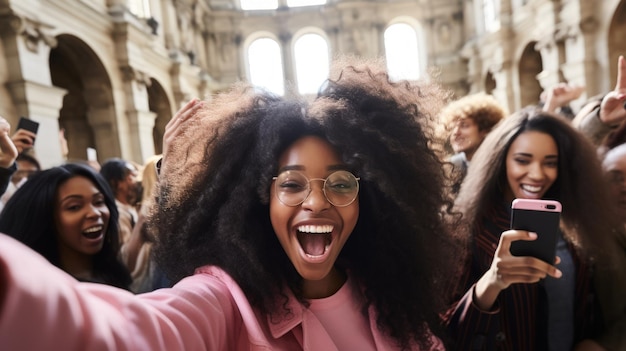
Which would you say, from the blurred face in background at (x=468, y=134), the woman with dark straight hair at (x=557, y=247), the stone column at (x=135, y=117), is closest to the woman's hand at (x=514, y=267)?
the woman with dark straight hair at (x=557, y=247)

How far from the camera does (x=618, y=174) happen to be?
2078 millimetres

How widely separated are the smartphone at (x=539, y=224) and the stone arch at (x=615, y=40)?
971cm

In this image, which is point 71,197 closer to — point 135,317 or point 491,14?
point 135,317

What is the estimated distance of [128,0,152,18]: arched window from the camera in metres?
12.2

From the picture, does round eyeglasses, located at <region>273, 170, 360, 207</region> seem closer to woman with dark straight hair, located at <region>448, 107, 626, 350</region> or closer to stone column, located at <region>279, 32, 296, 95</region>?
woman with dark straight hair, located at <region>448, 107, 626, 350</region>

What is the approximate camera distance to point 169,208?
4.81ft

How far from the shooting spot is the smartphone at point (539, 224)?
1.45 metres

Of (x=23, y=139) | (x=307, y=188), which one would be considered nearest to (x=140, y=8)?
(x=23, y=139)

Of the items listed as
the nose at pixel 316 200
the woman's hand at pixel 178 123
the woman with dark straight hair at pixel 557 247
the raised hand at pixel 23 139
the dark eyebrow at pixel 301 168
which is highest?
the raised hand at pixel 23 139

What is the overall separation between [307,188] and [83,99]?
455 inches

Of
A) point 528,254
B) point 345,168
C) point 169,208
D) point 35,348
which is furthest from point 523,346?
point 35,348

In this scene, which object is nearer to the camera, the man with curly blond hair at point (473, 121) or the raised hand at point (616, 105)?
the raised hand at point (616, 105)

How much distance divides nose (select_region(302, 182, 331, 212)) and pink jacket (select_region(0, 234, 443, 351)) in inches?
11.5

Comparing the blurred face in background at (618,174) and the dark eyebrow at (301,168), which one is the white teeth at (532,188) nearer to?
the blurred face in background at (618,174)
